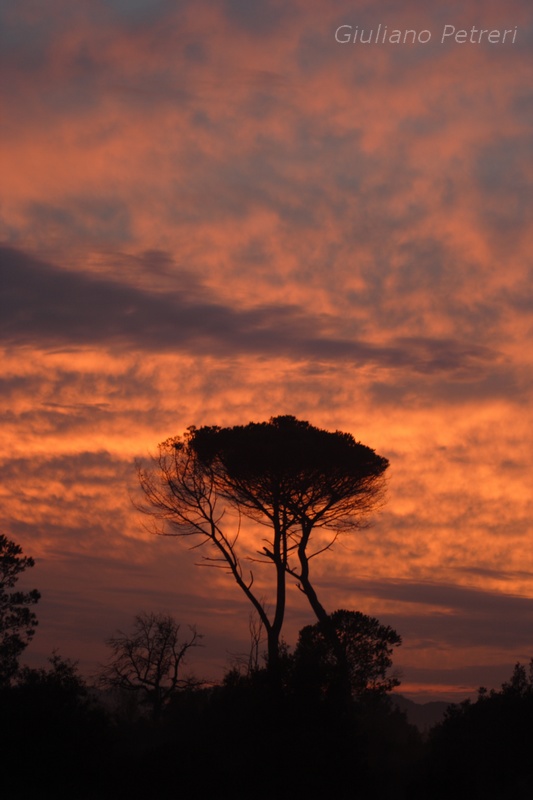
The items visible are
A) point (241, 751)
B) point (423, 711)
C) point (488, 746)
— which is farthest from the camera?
point (423, 711)

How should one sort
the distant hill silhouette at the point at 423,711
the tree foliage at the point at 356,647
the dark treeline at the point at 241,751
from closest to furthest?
the dark treeline at the point at 241,751 < the tree foliage at the point at 356,647 < the distant hill silhouette at the point at 423,711

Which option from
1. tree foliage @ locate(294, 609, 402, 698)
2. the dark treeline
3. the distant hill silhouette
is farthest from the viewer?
the distant hill silhouette

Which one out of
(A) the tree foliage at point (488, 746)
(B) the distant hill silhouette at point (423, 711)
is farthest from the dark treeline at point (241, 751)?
(B) the distant hill silhouette at point (423, 711)

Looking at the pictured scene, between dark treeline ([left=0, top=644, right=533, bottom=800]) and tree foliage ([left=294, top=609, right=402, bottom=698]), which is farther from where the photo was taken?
tree foliage ([left=294, top=609, right=402, bottom=698])

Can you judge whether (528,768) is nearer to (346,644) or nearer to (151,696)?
(346,644)

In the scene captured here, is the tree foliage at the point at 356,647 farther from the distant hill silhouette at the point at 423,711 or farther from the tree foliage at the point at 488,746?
the distant hill silhouette at the point at 423,711

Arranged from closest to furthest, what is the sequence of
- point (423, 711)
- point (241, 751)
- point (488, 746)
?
point (241, 751) < point (488, 746) < point (423, 711)

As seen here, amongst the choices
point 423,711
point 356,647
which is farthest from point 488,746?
point 423,711

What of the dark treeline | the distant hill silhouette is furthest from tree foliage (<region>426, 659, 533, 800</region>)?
the distant hill silhouette

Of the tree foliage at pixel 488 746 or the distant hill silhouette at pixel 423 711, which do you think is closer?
the tree foliage at pixel 488 746

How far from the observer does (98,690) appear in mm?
43812

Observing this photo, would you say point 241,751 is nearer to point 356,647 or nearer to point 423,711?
point 356,647

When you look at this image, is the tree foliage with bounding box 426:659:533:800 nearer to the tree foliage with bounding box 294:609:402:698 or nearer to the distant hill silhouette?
the tree foliage with bounding box 294:609:402:698

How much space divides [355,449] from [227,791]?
61.7 ft
